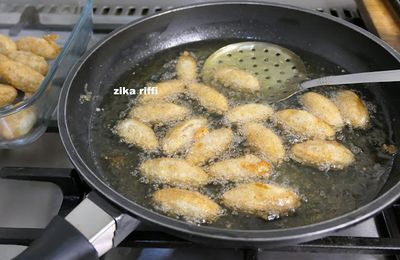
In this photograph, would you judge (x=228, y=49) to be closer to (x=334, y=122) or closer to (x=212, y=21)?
(x=212, y=21)

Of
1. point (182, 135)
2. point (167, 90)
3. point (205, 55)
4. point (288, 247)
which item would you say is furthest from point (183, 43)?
point (288, 247)

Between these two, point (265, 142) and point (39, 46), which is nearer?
point (265, 142)

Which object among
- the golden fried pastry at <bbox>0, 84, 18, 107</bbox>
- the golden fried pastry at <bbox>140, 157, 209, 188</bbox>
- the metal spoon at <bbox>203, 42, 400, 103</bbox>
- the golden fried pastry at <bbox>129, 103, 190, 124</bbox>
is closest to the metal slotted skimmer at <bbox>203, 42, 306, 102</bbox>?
the metal spoon at <bbox>203, 42, 400, 103</bbox>

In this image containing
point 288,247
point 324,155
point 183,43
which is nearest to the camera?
point 288,247

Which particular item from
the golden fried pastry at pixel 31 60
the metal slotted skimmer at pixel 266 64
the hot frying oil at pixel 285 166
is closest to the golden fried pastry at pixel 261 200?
the hot frying oil at pixel 285 166

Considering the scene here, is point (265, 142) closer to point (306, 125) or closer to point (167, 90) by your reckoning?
point (306, 125)

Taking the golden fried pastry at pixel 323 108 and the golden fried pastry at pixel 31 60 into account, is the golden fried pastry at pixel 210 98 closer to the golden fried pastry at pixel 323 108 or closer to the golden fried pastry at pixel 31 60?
the golden fried pastry at pixel 323 108
